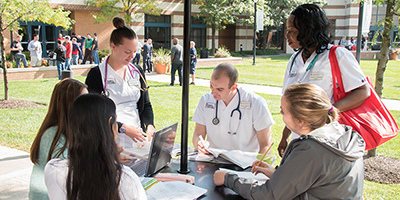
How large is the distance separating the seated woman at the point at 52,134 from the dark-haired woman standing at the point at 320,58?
4.88 feet

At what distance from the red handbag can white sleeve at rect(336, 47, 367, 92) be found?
3 centimetres

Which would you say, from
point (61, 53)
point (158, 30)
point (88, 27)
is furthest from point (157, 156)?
point (158, 30)

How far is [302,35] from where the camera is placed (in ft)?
7.74

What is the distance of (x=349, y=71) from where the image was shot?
2283 mm

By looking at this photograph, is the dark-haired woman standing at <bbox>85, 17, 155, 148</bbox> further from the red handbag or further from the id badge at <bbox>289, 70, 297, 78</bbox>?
the red handbag

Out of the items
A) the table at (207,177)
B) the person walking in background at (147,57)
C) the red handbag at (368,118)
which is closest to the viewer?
the table at (207,177)

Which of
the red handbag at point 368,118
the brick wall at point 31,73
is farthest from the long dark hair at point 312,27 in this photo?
the brick wall at point 31,73

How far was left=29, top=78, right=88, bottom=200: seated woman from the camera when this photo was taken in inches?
74.9

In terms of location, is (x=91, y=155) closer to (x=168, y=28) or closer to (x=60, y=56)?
(x=60, y=56)

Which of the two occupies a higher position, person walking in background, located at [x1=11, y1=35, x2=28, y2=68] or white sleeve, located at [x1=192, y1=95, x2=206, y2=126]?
person walking in background, located at [x1=11, y1=35, x2=28, y2=68]

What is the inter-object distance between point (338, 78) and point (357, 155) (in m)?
0.93

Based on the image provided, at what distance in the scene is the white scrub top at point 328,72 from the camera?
227cm

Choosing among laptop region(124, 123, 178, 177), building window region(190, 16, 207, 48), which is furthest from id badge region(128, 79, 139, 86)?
building window region(190, 16, 207, 48)

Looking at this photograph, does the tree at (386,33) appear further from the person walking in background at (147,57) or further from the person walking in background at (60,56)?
the person walking in background at (147,57)
